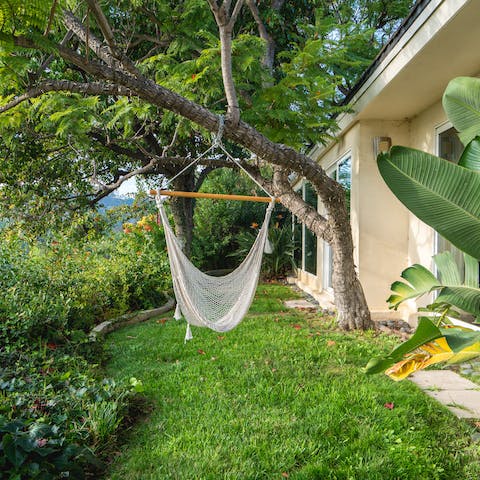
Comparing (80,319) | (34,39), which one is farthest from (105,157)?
(34,39)

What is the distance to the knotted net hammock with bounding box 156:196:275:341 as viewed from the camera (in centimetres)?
324

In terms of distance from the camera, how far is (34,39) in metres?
2.27

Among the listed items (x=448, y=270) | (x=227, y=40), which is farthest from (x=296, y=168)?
(x=448, y=270)

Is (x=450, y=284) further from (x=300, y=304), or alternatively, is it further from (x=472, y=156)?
(x=300, y=304)

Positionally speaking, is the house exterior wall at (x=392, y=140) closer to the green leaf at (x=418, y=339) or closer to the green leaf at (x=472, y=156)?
Result: the green leaf at (x=472, y=156)

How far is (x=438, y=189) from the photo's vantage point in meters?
0.99

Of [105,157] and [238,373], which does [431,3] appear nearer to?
[238,373]

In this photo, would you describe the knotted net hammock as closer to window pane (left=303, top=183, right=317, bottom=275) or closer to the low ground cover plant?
the low ground cover plant

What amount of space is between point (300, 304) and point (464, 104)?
5.19 metres

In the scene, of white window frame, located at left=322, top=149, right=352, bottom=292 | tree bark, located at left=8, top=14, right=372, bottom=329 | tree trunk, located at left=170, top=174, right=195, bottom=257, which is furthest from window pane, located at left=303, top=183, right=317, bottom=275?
tree bark, located at left=8, top=14, right=372, bottom=329

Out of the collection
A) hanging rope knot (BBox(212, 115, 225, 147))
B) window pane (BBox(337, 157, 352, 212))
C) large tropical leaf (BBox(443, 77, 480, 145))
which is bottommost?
large tropical leaf (BBox(443, 77, 480, 145))

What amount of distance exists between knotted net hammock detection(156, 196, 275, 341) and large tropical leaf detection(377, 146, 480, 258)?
2.32 m

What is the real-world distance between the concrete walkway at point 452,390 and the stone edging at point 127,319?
10.0 feet

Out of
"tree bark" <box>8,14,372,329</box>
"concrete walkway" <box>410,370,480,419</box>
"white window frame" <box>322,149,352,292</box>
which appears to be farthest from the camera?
"white window frame" <box>322,149,352,292</box>
